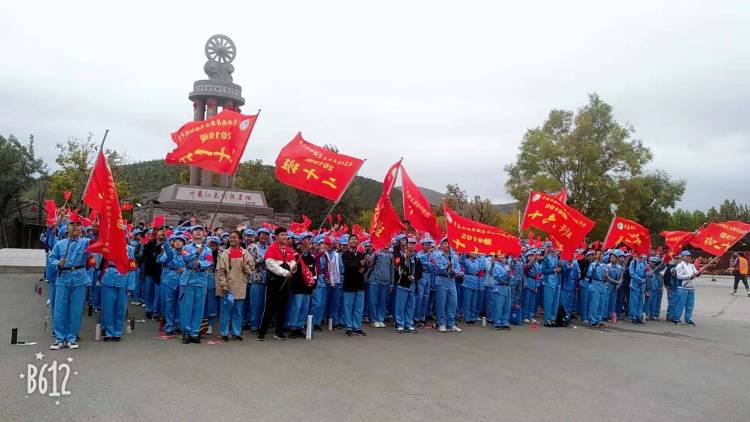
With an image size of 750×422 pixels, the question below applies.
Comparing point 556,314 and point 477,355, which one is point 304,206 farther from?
point 477,355

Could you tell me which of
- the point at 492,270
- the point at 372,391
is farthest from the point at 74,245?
the point at 492,270

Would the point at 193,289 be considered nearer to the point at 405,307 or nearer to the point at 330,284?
the point at 330,284

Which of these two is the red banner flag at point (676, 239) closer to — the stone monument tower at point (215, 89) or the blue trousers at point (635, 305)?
the blue trousers at point (635, 305)

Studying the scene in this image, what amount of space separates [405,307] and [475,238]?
6.42 ft

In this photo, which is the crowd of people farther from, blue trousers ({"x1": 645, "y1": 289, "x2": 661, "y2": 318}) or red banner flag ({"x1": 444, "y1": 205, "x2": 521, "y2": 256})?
red banner flag ({"x1": 444, "y1": 205, "x2": 521, "y2": 256})

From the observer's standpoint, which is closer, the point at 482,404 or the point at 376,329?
the point at 482,404

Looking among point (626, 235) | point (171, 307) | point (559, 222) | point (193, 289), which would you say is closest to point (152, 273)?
point (171, 307)

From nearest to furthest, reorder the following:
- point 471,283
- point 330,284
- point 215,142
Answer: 1. point 215,142
2. point 330,284
3. point 471,283

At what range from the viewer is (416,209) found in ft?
35.2

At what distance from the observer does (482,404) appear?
5777mm

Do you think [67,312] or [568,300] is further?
[568,300]

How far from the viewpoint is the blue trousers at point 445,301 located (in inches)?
434

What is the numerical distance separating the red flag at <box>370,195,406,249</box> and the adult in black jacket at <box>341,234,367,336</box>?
0.47 metres

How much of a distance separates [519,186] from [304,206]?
16253 millimetres
